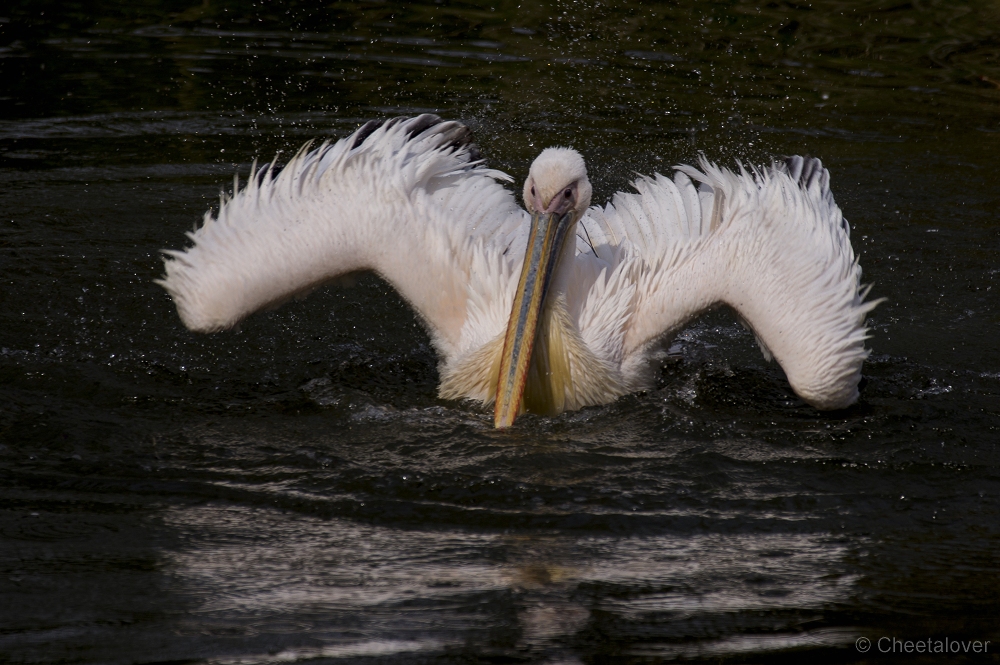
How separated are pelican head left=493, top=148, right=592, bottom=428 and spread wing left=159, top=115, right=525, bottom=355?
1.01 feet

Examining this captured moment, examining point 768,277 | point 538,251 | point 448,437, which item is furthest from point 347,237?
point 768,277

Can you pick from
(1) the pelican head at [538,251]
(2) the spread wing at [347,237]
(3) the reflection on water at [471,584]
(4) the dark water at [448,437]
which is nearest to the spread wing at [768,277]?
(4) the dark water at [448,437]

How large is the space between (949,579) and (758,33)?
642cm

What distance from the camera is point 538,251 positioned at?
376 cm

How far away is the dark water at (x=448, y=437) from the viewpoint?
8.84ft

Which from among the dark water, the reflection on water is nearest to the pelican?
the dark water

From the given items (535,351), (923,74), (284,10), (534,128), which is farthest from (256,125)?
(923,74)

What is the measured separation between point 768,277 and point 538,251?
767mm

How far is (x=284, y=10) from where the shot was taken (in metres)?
8.88

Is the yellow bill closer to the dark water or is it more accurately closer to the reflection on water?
the dark water

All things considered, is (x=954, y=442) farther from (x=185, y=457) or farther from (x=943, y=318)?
(x=185, y=457)

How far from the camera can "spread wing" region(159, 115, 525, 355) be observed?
4.00 meters

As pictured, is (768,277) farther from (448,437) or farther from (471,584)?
(471,584)

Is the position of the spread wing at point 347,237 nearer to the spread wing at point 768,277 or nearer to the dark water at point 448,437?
the dark water at point 448,437
